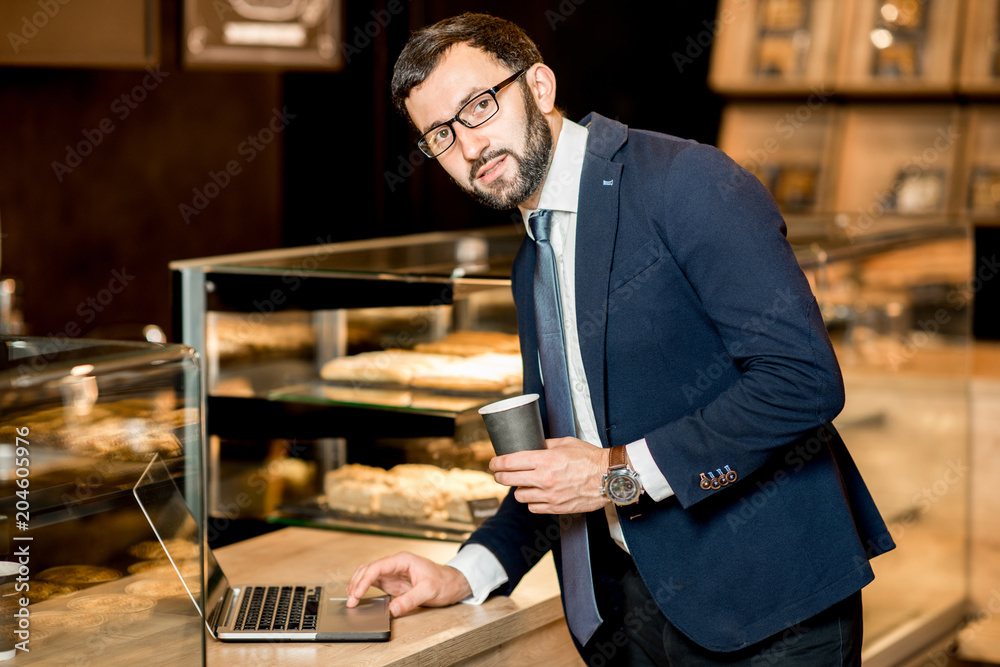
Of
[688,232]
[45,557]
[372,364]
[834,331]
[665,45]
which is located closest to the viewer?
[45,557]

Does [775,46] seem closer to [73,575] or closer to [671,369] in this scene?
[671,369]

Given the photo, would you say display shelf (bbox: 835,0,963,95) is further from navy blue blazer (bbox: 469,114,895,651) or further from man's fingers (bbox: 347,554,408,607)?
man's fingers (bbox: 347,554,408,607)

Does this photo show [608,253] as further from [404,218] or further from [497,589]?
[404,218]

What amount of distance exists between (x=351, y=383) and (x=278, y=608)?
24.6 inches

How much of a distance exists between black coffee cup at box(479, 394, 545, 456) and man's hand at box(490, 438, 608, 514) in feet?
0.04

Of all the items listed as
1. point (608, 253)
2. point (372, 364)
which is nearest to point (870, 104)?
point (372, 364)

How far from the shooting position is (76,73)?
459 cm

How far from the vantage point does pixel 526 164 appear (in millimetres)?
1438

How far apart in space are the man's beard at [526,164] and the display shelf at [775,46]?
2922 mm

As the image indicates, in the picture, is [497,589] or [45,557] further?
[497,589]

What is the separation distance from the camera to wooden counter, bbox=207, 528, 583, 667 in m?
1.46

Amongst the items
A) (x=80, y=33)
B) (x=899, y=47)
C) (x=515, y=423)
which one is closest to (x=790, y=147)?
(x=899, y=47)

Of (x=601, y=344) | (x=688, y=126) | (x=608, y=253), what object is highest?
(x=688, y=126)

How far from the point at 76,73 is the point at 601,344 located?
12.9ft
